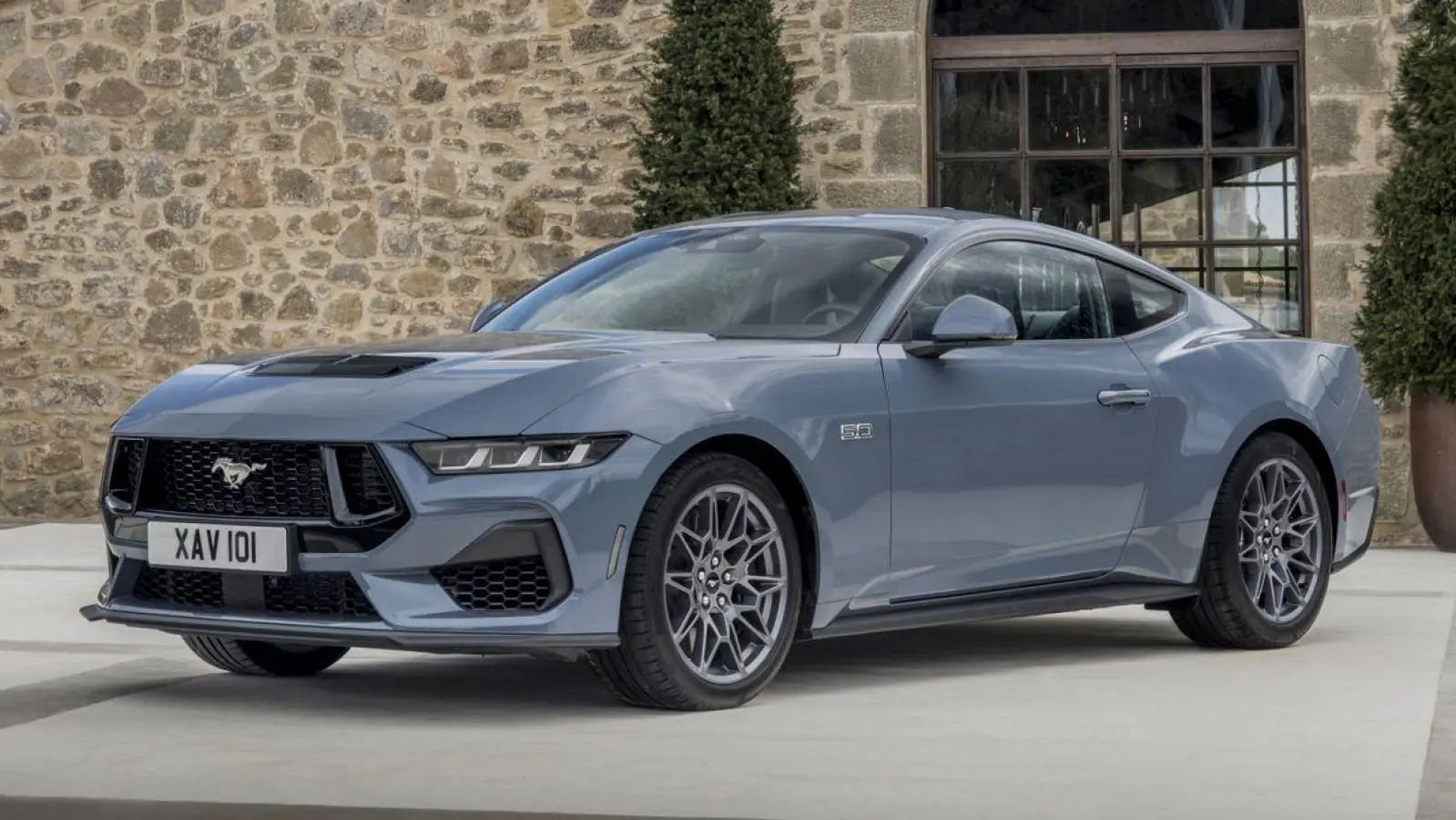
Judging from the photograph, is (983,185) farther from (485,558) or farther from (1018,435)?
(485,558)

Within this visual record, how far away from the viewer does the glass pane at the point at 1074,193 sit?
15.2 m

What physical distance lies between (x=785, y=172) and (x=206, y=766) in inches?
363

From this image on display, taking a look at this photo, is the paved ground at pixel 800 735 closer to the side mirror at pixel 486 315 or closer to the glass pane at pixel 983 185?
the side mirror at pixel 486 315

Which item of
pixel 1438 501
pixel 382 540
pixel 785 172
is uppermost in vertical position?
pixel 785 172

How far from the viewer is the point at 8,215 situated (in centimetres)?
1638

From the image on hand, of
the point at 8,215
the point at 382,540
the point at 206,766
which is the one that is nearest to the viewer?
the point at 206,766

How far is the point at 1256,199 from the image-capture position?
49.8 ft

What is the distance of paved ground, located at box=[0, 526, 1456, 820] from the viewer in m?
5.49

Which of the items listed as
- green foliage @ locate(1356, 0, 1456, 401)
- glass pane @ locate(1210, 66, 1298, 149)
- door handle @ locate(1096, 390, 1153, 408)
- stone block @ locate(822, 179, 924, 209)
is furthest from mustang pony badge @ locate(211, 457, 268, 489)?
glass pane @ locate(1210, 66, 1298, 149)

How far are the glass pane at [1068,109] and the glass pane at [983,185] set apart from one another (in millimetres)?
235

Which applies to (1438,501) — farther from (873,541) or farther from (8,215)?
(8,215)

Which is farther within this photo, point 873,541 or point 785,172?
point 785,172

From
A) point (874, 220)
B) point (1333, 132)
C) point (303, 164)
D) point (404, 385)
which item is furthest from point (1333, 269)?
point (404, 385)

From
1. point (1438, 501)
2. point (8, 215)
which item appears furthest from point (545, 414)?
point (8, 215)
